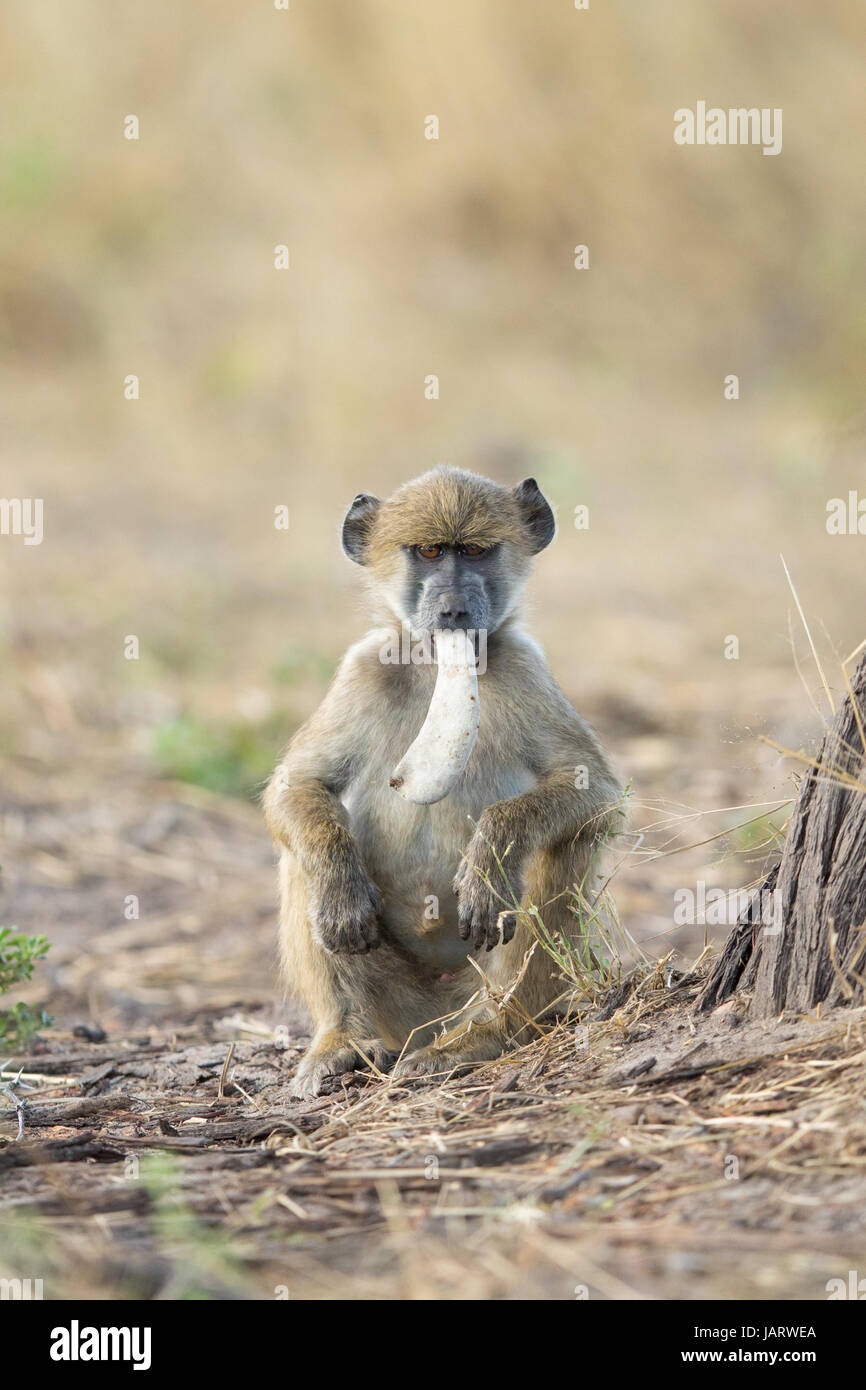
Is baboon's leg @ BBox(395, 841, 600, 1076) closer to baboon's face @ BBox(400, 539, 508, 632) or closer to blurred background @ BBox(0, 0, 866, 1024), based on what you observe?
baboon's face @ BBox(400, 539, 508, 632)

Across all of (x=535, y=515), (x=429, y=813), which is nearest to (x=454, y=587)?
(x=535, y=515)

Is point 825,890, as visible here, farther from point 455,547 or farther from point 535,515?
point 535,515

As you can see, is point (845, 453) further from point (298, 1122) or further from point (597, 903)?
point (298, 1122)

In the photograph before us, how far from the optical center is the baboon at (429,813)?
496 centimetres

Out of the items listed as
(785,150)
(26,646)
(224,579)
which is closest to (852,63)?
(785,150)

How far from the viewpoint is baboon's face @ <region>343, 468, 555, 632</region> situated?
5227 mm

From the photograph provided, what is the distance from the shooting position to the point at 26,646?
11039 mm

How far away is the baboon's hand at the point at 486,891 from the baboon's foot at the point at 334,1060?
476mm

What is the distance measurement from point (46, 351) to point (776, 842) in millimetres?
14070

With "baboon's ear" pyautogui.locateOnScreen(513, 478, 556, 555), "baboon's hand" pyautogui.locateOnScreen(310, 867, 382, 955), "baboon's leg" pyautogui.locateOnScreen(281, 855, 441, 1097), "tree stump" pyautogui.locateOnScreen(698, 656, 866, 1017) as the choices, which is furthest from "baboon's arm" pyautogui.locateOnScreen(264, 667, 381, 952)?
"tree stump" pyautogui.locateOnScreen(698, 656, 866, 1017)

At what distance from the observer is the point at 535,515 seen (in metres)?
5.68

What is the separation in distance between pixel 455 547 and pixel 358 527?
53 cm

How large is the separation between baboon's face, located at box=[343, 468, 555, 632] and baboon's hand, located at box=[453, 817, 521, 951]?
73cm

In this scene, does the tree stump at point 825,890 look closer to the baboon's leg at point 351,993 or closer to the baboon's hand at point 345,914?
the baboon's hand at point 345,914
